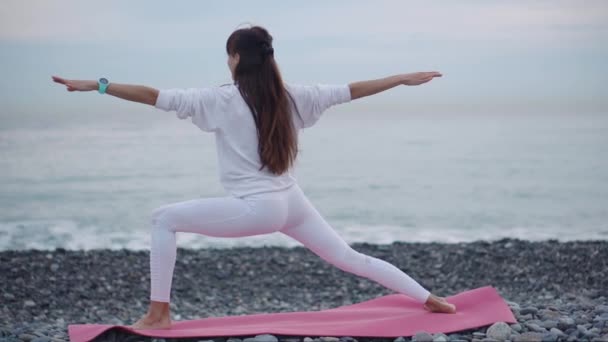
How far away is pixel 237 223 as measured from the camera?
4.56 meters

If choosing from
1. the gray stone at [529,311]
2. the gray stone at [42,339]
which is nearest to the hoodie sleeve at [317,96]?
the gray stone at [529,311]

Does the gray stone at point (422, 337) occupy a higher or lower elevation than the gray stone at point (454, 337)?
higher

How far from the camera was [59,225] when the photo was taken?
1597cm

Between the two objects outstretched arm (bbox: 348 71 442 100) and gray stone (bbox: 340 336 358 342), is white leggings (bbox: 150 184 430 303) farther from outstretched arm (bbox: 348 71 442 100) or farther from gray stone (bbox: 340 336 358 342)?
outstretched arm (bbox: 348 71 442 100)

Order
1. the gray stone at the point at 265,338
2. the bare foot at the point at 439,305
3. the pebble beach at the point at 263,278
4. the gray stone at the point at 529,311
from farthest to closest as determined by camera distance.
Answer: the pebble beach at the point at 263,278, the gray stone at the point at 529,311, the bare foot at the point at 439,305, the gray stone at the point at 265,338

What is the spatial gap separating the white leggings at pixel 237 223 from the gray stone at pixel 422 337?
61cm

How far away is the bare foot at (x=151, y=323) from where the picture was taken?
479cm

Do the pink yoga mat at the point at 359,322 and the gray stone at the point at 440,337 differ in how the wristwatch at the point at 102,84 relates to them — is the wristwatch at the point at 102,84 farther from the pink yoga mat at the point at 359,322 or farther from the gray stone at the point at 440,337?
the gray stone at the point at 440,337

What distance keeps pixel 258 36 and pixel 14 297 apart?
17.0 feet

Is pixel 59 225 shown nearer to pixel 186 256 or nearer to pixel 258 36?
pixel 186 256

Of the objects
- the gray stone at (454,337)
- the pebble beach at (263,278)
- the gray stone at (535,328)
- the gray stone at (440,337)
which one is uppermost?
the gray stone at (535,328)

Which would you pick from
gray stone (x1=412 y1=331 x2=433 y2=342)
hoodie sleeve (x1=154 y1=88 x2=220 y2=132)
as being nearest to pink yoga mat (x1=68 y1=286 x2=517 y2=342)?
gray stone (x1=412 y1=331 x2=433 y2=342)

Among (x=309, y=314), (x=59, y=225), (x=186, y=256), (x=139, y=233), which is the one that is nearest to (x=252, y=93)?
(x=309, y=314)

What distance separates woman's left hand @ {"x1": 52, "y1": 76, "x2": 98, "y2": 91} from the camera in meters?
4.49
